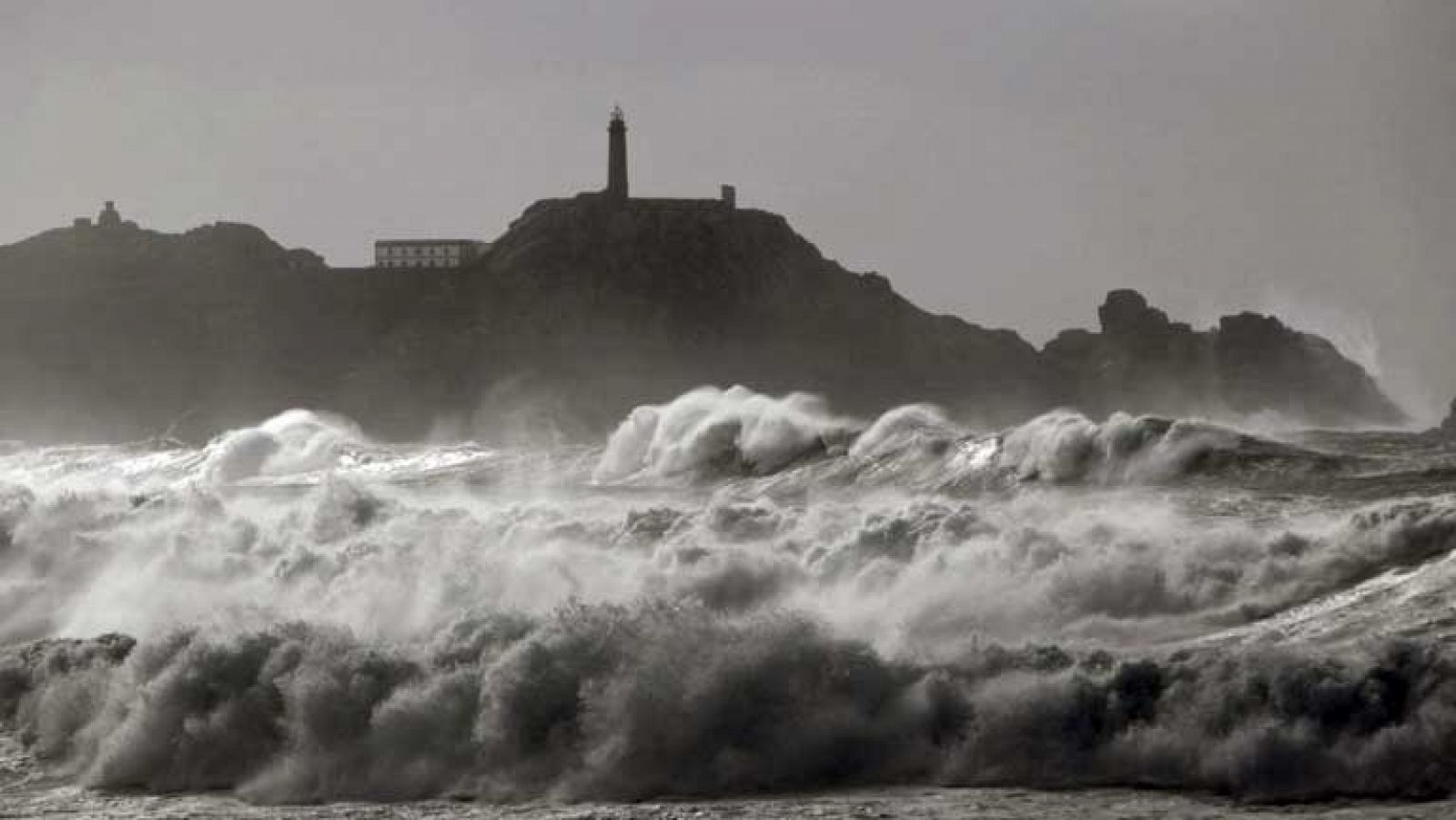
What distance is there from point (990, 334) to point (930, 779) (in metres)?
89.7

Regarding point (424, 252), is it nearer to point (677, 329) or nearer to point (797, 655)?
point (677, 329)

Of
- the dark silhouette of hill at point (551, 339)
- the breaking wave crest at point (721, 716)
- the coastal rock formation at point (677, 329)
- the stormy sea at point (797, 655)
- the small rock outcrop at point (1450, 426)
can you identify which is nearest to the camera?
the breaking wave crest at point (721, 716)

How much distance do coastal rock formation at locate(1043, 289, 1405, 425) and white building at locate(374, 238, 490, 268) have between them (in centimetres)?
3075

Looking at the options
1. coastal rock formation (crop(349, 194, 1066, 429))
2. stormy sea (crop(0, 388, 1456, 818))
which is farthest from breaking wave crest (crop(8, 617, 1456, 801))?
coastal rock formation (crop(349, 194, 1066, 429))

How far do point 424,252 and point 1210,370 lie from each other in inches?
1626

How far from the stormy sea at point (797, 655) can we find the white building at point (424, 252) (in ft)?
284

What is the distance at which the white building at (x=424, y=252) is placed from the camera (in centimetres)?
11625

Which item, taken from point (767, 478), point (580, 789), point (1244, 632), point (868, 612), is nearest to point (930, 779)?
point (580, 789)

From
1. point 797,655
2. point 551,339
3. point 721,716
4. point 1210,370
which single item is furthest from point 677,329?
point 721,716

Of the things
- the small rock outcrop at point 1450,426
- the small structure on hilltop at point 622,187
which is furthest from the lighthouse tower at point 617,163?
the small rock outcrop at point 1450,426

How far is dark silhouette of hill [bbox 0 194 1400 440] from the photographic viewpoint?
96.8 m

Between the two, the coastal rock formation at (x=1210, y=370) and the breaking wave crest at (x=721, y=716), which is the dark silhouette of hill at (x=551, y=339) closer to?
the coastal rock formation at (x=1210, y=370)

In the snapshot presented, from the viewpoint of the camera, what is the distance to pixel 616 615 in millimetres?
18375

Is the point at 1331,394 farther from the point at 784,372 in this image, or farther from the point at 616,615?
the point at 616,615
